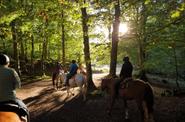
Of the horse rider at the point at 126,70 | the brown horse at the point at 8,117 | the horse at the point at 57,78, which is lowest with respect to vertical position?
the horse at the point at 57,78

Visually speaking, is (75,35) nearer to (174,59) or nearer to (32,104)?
(174,59)

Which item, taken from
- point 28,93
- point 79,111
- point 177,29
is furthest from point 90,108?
point 177,29

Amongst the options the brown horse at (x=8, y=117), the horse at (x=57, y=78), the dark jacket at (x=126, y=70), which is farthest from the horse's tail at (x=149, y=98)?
the horse at (x=57, y=78)

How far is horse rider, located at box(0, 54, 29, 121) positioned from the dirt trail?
7692mm

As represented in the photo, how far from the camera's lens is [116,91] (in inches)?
673

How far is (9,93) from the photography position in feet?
30.2

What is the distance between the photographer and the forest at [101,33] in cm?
2154

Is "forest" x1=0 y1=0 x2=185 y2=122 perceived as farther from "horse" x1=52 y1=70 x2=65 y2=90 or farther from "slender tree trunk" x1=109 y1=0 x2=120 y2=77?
"horse" x1=52 y1=70 x2=65 y2=90

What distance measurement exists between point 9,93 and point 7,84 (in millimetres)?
251

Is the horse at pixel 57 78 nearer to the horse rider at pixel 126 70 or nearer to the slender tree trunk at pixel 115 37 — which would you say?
the slender tree trunk at pixel 115 37

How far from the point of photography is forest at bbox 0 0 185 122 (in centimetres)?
2154

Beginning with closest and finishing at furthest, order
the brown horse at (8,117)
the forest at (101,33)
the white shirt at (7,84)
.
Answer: the brown horse at (8,117)
the white shirt at (7,84)
the forest at (101,33)

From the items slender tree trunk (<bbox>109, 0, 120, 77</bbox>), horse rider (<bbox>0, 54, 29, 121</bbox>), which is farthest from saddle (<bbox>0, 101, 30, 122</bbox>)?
slender tree trunk (<bbox>109, 0, 120, 77</bbox>)

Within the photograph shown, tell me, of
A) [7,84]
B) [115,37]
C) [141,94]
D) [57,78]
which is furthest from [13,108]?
[57,78]
